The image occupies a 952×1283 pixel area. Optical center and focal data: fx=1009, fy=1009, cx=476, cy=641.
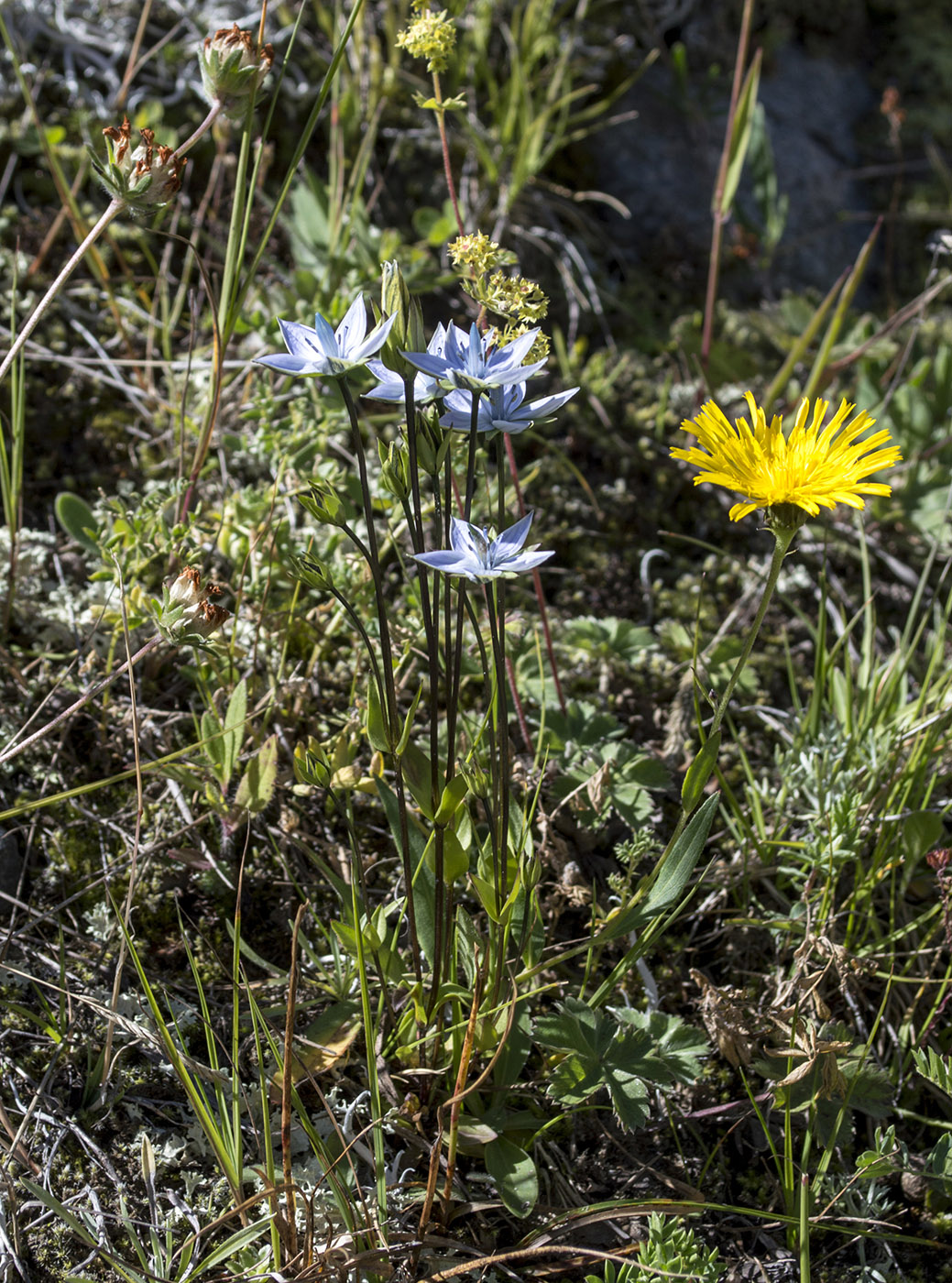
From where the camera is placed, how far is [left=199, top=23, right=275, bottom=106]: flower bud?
→ 1505 millimetres

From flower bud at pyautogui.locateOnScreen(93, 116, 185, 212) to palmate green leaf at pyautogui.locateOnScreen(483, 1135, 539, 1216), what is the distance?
1456mm

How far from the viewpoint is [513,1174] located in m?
1.46

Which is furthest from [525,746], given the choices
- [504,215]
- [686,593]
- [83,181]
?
[83,181]

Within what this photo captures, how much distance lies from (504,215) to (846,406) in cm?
190

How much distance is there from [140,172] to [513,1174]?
4.97 ft

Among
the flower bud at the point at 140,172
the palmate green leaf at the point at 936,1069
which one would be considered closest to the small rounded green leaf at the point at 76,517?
the flower bud at the point at 140,172

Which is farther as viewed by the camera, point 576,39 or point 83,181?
point 576,39

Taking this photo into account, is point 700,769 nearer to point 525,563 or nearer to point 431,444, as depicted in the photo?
point 525,563

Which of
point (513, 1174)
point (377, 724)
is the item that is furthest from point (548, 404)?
point (513, 1174)

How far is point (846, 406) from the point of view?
4.50 ft

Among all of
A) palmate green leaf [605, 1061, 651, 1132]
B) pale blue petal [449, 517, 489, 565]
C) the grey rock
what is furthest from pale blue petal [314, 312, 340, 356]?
the grey rock

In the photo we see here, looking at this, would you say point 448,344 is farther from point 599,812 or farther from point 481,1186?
point 481,1186

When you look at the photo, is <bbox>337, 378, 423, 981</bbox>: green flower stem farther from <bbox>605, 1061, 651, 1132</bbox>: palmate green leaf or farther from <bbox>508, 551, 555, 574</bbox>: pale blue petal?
<bbox>605, 1061, 651, 1132</bbox>: palmate green leaf

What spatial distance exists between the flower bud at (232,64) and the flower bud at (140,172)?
173 millimetres
